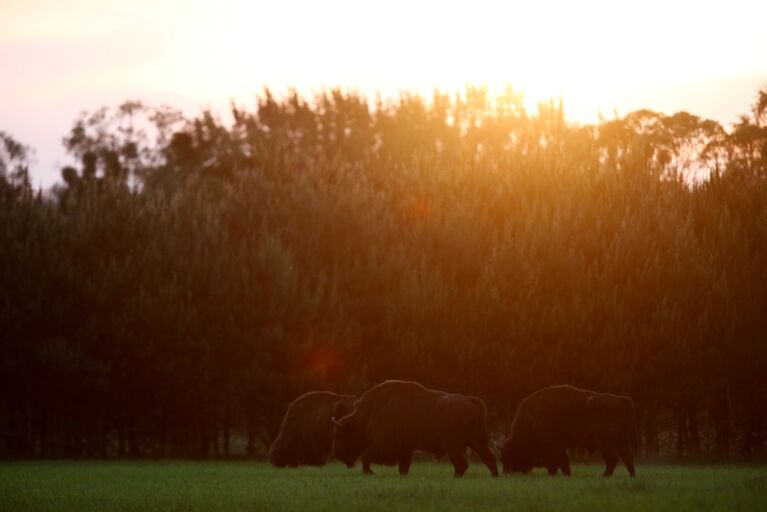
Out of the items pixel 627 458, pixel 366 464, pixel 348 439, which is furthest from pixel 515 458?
pixel 348 439

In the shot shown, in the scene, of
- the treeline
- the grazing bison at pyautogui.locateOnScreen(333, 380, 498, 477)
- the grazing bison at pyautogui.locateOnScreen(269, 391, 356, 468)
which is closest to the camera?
the grazing bison at pyautogui.locateOnScreen(333, 380, 498, 477)

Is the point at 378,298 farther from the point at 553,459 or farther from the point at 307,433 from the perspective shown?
the point at 553,459

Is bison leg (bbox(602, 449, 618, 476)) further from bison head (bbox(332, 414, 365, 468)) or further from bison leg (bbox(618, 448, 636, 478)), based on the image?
bison head (bbox(332, 414, 365, 468))

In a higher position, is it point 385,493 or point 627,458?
point 385,493

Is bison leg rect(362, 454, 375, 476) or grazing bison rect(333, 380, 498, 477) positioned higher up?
grazing bison rect(333, 380, 498, 477)

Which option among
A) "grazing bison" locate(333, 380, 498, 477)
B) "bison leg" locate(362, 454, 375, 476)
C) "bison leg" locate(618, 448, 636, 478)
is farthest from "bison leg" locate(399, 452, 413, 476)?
"bison leg" locate(618, 448, 636, 478)

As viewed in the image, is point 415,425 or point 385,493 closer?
point 385,493

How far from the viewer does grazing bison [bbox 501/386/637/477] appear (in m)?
22.0

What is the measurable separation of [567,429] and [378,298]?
19.0 meters

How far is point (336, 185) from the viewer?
43719 mm

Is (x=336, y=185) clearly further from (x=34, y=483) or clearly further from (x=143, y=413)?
(x=34, y=483)

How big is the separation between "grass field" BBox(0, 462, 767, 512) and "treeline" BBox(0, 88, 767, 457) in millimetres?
15036

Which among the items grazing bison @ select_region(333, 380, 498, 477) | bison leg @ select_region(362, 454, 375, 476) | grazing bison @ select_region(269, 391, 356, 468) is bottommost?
grazing bison @ select_region(269, 391, 356, 468)

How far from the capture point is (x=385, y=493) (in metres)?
17.3
